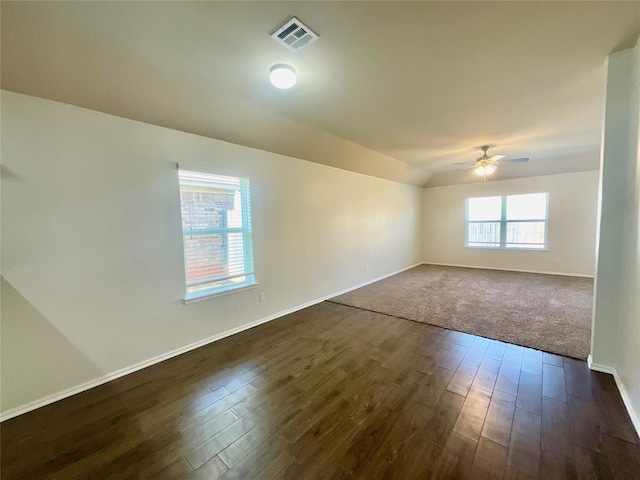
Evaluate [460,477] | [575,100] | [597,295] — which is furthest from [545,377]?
[575,100]

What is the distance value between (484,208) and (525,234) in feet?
3.75

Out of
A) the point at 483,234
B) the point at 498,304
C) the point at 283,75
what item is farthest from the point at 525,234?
the point at 283,75

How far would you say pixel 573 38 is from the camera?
1.83m

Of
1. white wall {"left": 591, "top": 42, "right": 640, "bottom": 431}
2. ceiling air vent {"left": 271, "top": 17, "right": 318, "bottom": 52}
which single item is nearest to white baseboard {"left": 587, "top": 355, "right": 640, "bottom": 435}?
white wall {"left": 591, "top": 42, "right": 640, "bottom": 431}

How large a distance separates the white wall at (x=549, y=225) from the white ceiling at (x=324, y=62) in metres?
3.21

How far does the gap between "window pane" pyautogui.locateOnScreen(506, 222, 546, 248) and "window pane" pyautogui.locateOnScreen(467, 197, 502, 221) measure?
440 mm

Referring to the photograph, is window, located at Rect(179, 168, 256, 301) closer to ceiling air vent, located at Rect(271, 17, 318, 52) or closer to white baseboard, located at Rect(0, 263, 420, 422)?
white baseboard, located at Rect(0, 263, 420, 422)

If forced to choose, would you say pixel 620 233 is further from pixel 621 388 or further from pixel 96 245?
pixel 96 245

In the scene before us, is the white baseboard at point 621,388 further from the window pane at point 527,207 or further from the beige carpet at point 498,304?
the window pane at point 527,207

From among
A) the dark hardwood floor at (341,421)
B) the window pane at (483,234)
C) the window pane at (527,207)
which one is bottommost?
the dark hardwood floor at (341,421)

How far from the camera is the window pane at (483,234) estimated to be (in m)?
6.95

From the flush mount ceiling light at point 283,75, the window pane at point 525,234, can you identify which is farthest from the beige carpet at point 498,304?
the flush mount ceiling light at point 283,75

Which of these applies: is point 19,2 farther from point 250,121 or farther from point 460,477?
point 460,477

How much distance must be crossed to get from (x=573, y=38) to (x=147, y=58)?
10.1 ft
